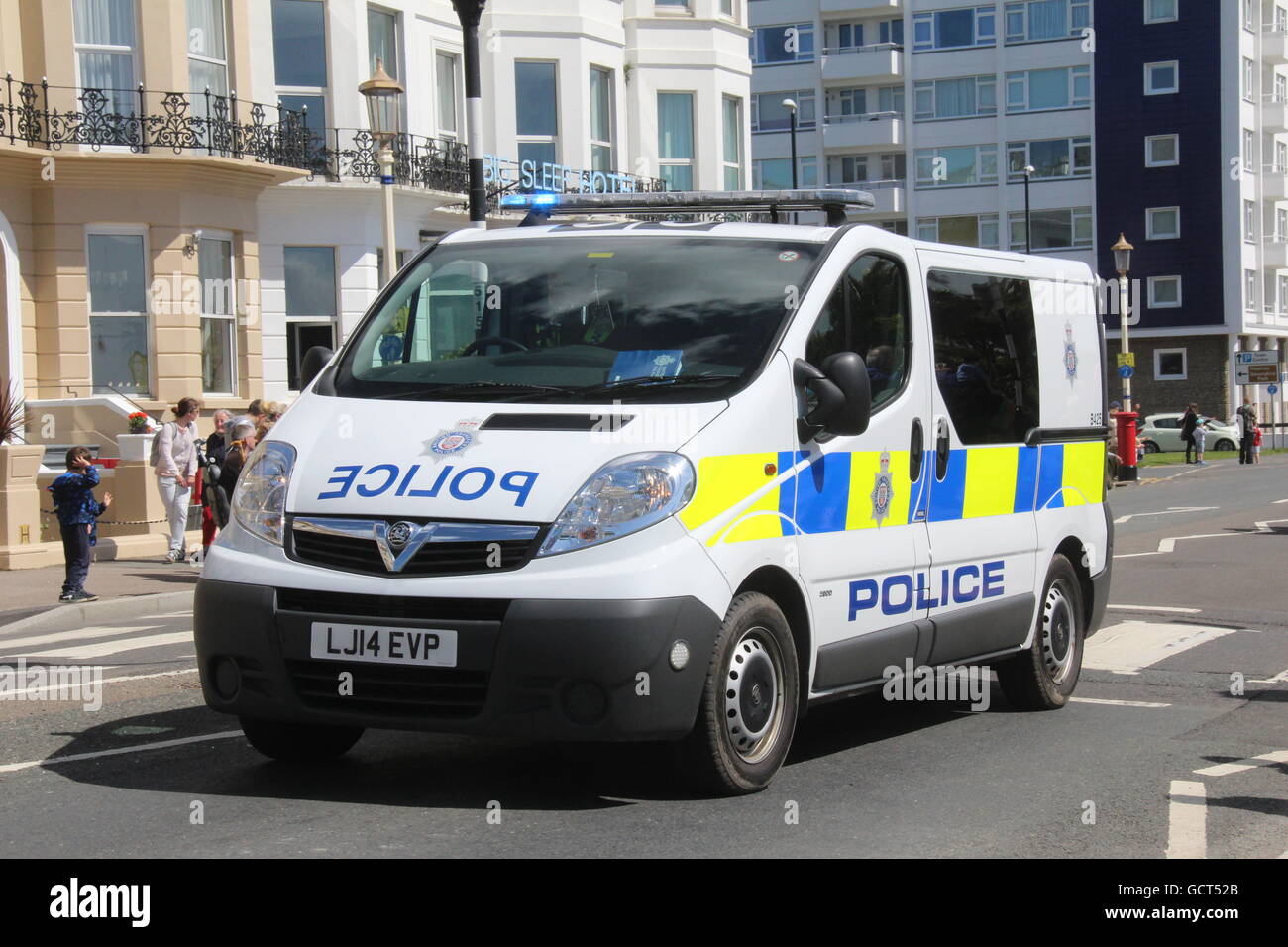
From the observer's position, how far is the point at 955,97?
7719 cm

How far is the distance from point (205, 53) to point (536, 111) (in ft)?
27.7

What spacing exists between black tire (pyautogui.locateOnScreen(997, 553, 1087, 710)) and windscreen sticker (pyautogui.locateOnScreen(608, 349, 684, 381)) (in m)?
3.05

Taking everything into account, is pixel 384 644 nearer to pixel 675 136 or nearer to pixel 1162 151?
pixel 675 136

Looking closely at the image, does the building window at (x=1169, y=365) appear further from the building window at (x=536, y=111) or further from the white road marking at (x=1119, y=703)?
the white road marking at (x=1119, y=703)

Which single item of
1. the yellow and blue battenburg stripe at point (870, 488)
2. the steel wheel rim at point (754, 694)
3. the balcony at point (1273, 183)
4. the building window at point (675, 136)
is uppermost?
the balcony at point (1273, 183)

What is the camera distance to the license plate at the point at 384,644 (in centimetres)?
616

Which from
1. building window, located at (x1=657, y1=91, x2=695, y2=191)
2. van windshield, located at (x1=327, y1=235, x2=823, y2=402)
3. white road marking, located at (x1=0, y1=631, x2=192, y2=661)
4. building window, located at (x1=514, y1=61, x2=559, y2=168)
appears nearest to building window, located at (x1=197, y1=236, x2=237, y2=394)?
building window, located at (x1=514, y1=61, x2=559, y2=168)

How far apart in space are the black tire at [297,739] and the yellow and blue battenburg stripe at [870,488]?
181 centimetres

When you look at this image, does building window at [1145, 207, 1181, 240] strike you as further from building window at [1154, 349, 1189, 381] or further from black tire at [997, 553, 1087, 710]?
black tire at [997, 553, 1087, 710]

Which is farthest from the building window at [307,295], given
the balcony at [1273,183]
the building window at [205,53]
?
the balcony at [1273,183]

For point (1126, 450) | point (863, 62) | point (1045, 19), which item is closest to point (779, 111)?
point (863, 62)

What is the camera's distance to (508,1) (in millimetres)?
33781

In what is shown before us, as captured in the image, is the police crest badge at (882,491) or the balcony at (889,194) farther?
the balcony at (889,194)
